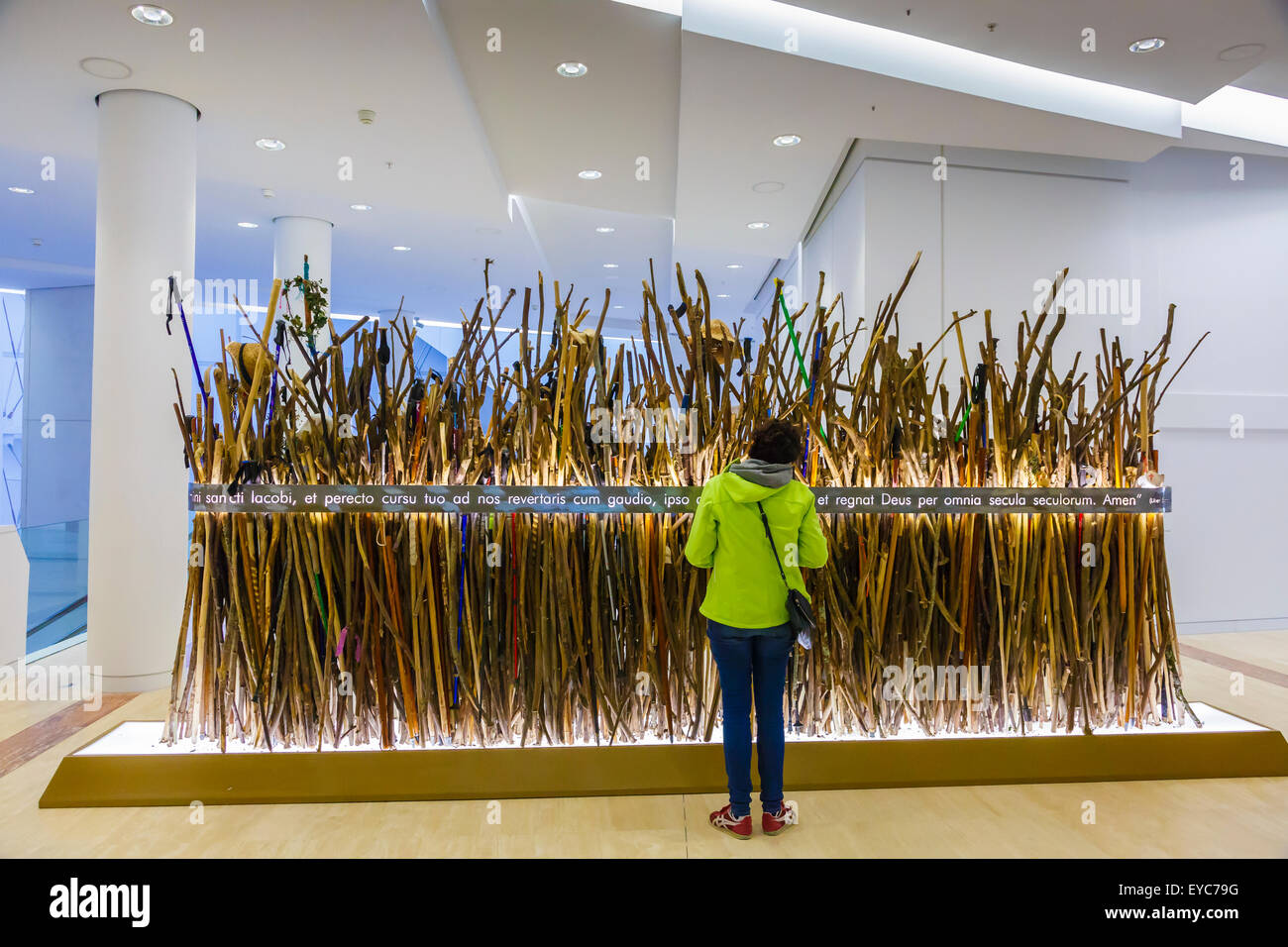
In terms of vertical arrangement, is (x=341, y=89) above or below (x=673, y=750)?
above

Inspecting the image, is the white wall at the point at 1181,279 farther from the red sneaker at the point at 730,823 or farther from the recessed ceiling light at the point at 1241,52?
the red sneaker at the point at 730,823

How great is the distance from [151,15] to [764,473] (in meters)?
2.88

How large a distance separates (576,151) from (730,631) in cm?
350

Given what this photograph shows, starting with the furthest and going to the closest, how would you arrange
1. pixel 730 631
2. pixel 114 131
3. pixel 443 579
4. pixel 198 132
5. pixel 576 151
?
pixel 576 151 → pixel 198 132 → pixel 114 131 → pixel 443 579 → pixel 730 631

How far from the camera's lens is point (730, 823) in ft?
7.23

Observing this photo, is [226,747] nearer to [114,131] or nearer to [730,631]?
[730,631]

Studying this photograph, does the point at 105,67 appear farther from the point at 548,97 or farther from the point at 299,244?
the point at 299,244

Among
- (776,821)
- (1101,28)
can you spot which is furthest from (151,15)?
(1101,28)

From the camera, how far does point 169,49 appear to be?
334 cm

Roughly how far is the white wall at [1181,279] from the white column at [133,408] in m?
3.43

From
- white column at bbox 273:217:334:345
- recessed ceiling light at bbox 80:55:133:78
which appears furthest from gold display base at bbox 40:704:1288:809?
white column at bbox 273:217:334:345

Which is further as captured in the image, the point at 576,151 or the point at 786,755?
the point at 576,151

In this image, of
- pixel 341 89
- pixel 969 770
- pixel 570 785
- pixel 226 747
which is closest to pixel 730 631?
pixel 570 785
